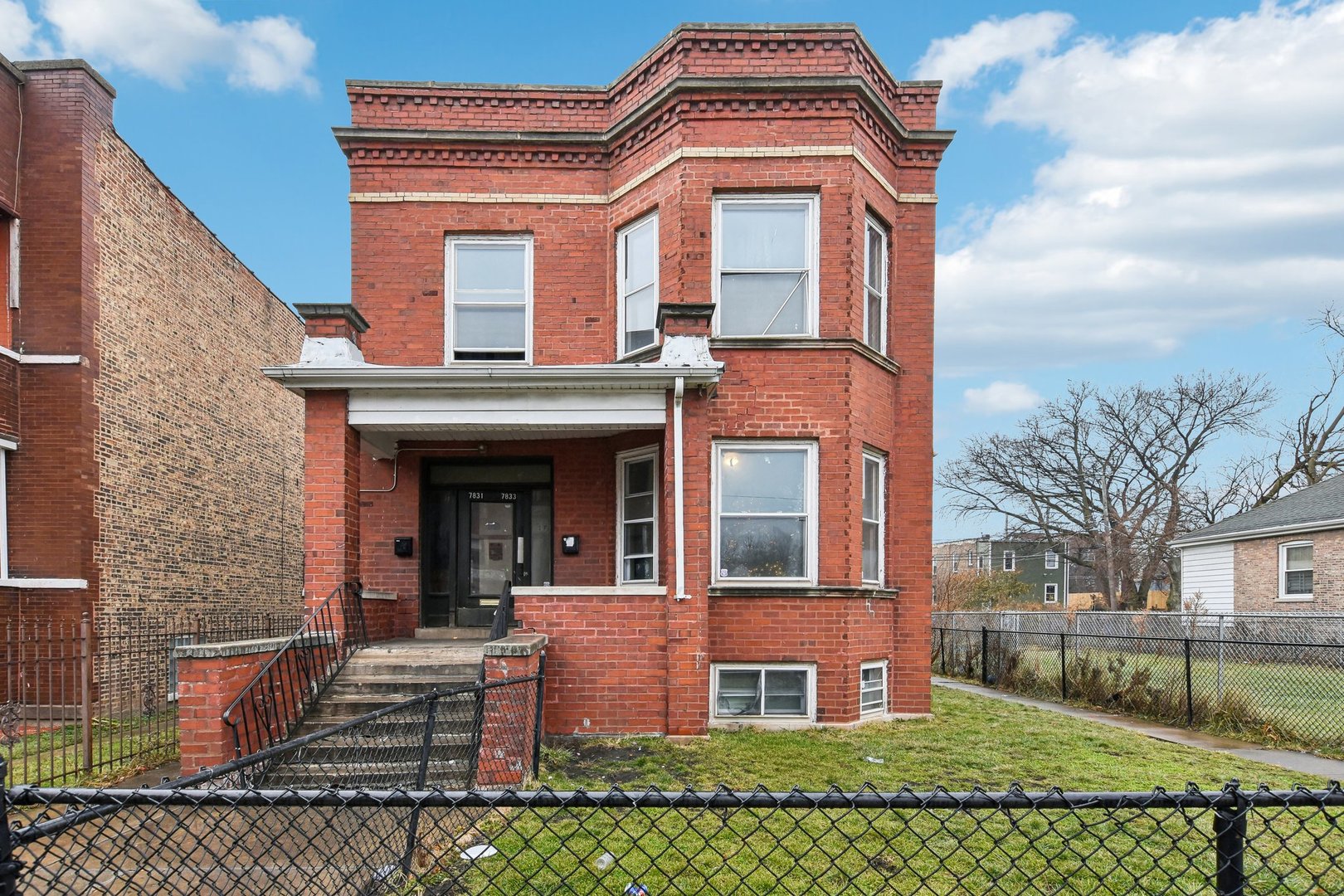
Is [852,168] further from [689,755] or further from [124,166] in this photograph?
[124,166]

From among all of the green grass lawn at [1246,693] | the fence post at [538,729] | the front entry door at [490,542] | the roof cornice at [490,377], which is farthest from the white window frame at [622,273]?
the green grass lawn at [1246,693]

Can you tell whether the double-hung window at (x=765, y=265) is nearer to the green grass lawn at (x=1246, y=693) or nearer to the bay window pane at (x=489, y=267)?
the bay window pane at (x=489, y=267)

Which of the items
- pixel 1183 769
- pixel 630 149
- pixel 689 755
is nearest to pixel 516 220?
pixel 630 149

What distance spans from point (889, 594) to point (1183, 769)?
153 inches

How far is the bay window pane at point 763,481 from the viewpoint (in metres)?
10.9

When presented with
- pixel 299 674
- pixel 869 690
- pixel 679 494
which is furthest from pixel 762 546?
pixel 299 674

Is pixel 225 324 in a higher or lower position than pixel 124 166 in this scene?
lower

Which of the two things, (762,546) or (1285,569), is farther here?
(1285,569)

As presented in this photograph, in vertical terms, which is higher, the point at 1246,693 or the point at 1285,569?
the point at 1285,569

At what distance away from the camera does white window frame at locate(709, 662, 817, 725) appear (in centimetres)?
1040

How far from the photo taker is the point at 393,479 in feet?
39.1

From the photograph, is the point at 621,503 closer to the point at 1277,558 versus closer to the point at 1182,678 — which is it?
the point at 1182,678

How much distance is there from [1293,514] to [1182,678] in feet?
50.0

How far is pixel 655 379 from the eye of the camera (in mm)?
9648
